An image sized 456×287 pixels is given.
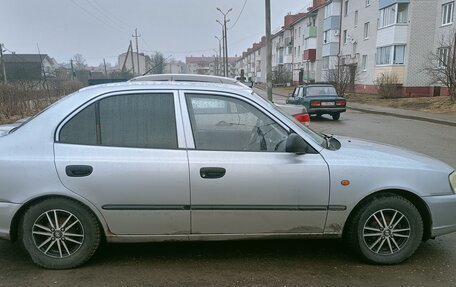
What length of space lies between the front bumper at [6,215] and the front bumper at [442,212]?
136 inches

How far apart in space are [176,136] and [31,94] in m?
16.1

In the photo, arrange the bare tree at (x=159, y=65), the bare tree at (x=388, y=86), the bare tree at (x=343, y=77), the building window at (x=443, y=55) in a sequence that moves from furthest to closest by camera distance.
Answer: the bare tree at (x=159, y=65)
the bare tree at (x=343, y=77)
the bare tree at (x=388, y=86)
the building window at (x=443, y=55)

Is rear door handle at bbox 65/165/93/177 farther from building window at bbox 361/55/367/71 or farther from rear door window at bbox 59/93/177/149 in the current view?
building window at bbox 361/55/367/71

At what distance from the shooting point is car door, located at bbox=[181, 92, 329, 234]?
306cm

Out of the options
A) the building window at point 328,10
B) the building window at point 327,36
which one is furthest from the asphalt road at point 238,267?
the building window at point 328,10

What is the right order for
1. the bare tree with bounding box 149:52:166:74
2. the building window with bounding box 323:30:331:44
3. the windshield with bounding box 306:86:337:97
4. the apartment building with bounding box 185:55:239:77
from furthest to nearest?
the apartment building with bounding box 185:55:239:77
the building window with bounding box 323:30:331:44
the bare tree with bounding box 149:52:166:74
the windshield with bounding box 306:86:337:97

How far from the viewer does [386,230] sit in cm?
327

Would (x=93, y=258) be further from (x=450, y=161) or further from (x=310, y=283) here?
(x=450, y=161)

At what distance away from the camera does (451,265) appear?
10.9 ft

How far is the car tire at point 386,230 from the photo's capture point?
10.5 ft

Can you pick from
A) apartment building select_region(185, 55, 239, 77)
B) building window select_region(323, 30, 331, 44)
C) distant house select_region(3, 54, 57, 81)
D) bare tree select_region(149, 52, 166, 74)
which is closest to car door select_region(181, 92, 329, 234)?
bare tree select_region(149, 52, 166, 74)

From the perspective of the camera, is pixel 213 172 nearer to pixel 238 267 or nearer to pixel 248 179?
pixel 248 179

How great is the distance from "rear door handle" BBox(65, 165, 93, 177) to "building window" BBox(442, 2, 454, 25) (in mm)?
27898

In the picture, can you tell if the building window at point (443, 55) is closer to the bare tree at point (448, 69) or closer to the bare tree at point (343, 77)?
the bare tree at point (448, 69)
